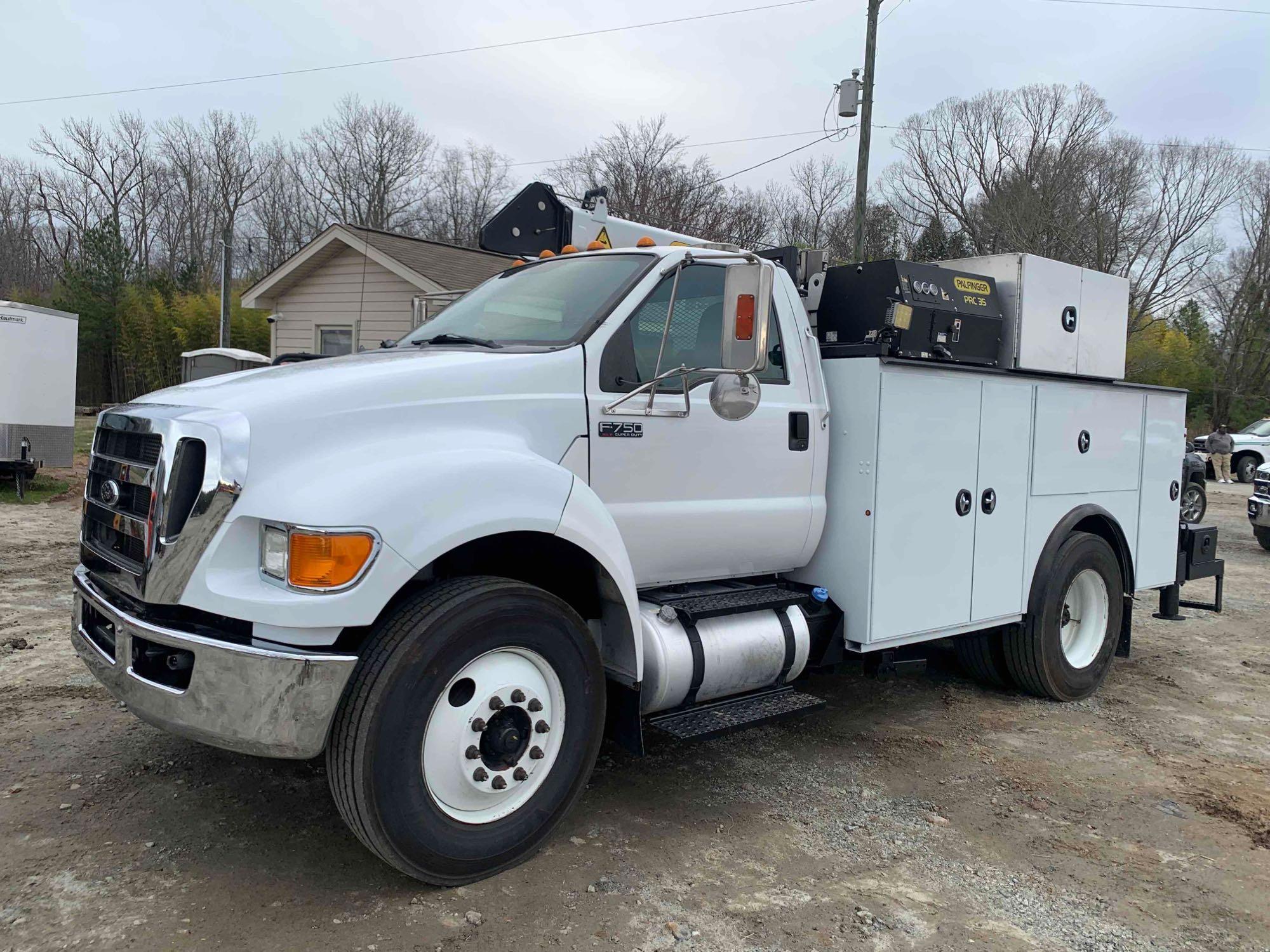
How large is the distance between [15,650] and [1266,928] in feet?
21.3

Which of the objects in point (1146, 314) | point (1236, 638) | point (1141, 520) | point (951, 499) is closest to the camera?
point (951, 499)

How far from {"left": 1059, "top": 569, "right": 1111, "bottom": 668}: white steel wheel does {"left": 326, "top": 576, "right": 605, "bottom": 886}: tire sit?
376 cm

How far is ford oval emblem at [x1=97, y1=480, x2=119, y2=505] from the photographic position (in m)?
3.44

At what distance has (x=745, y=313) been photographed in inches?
150

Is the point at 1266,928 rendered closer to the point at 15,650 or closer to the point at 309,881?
the point at 309,881

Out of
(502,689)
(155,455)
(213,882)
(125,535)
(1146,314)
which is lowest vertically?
(213,882)

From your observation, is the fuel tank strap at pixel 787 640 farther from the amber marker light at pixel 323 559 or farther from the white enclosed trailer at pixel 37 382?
the white enclosed trailer at pixel 37 382


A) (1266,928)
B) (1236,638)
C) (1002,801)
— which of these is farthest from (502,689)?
(1236,638)

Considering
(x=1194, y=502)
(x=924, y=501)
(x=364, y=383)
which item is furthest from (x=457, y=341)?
(x=1194, y=502)

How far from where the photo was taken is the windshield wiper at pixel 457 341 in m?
3.97

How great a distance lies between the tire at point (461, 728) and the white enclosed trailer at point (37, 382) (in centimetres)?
1139

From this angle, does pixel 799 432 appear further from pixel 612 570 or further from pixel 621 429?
pixel 612 570

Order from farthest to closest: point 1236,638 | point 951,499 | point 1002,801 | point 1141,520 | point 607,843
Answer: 1. point 1236,638
2. point 1141,520
3. point 951,499
4. point 1002,801
5. point 607,843

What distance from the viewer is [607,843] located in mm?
3773
